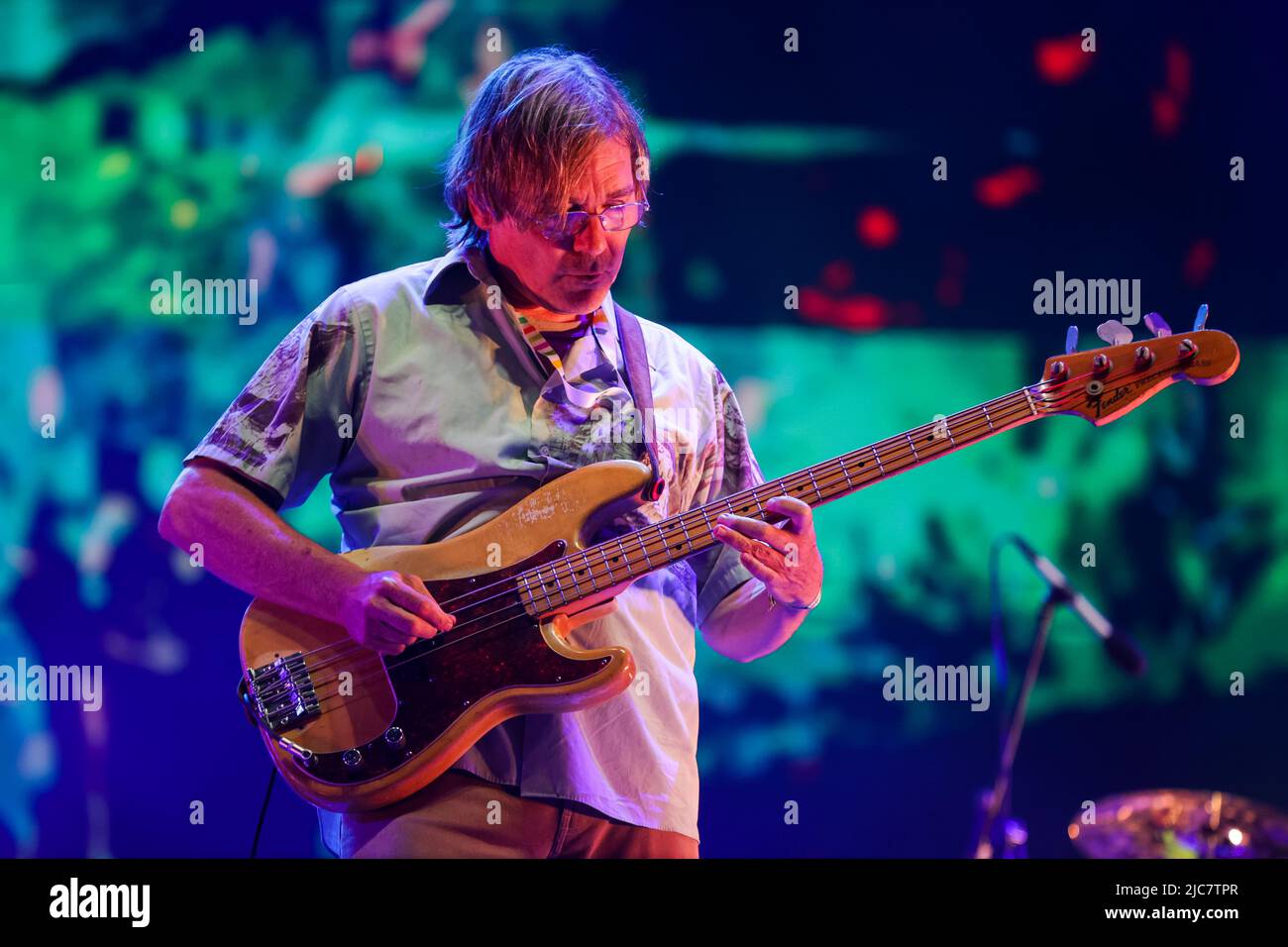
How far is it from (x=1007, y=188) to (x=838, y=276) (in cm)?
51

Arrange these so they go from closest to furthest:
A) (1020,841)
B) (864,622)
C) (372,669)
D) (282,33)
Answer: (372,669), (1020,841), (282,33), (864,622)

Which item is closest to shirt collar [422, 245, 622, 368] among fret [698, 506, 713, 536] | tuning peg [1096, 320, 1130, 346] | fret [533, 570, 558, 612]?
fret [698, 506, 713, 536]

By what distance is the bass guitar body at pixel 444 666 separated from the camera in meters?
2.11

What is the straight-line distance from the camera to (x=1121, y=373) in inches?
93.1

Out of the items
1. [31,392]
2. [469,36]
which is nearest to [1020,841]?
[469,36]

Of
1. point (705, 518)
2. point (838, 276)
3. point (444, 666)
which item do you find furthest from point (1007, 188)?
point (444, 666)

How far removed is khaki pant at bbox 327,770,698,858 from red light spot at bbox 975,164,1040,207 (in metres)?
2.00

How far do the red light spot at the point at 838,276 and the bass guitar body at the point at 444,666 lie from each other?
4.25 feet

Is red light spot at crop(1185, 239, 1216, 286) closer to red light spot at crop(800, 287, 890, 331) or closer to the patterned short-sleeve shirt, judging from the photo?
red light spot at crop(800, 287, 890, 331)

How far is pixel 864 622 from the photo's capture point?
3.41m

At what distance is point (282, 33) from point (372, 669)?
6.05 ft

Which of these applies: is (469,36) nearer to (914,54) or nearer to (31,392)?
(914,54)

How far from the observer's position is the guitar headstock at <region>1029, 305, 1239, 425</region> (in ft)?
7.72
